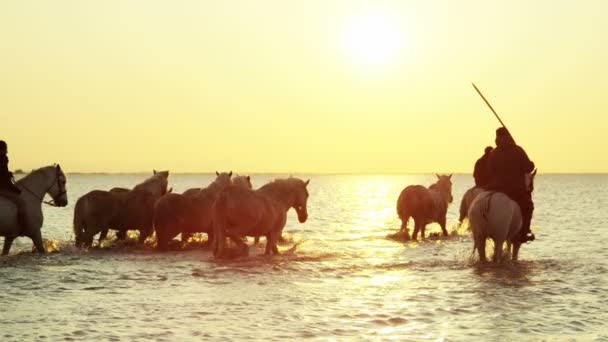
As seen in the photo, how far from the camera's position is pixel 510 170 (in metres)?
17.3

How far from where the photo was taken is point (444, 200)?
29016 mm

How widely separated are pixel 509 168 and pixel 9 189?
36.5 feet

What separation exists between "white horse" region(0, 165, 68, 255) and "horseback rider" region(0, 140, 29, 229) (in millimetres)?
94

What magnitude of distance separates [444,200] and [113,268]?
1444cm

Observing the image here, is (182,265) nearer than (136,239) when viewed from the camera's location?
Yes

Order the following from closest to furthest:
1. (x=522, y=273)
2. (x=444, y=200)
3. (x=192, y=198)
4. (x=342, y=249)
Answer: (x=522, y=273), (x=192, y=198), (x=342, y=249), (x=444, y=200)

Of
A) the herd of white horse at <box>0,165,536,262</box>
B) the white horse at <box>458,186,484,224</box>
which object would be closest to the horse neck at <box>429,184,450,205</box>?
the white horse at <box>458,186,484,224</box>

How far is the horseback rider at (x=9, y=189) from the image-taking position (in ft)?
61.6

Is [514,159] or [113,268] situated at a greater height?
[514,159]

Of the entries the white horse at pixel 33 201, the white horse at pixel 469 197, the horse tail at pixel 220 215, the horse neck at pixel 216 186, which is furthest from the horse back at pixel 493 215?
the white horse at pixel 33 201

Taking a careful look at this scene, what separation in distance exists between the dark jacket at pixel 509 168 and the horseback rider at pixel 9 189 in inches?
413

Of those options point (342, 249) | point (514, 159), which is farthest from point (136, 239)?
point (514, 159)

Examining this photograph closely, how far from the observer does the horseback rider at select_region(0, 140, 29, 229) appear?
18.8 metres

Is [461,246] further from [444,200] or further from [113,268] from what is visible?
[113,268]
